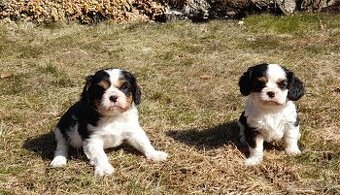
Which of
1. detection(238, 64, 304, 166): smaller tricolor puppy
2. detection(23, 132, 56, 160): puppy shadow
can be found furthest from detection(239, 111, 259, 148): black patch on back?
detection(23, 132, 56, 160): puppy shadow

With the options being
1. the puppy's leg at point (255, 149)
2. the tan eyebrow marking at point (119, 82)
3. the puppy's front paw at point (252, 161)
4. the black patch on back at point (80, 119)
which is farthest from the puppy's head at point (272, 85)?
the black patch on back at point (80, 119)

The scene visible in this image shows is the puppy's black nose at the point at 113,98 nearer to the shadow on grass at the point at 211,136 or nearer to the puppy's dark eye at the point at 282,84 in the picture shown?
the shadow on grass at the point at 211,136

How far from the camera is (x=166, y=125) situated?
6.89 metres

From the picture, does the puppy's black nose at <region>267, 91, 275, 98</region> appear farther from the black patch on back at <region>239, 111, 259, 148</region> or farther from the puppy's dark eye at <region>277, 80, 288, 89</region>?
the black patch on back at <region>239, 111, 259, 148</region>

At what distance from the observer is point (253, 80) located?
5.50 metres

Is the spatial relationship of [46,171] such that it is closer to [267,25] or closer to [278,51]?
[278,51]

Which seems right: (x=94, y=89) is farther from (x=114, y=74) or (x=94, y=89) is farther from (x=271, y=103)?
(x=271, y=103)

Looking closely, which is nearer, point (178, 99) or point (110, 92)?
point (110, 92)

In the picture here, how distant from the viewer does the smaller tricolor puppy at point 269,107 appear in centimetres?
538

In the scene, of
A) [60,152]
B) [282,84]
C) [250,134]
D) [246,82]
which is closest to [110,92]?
[60,152]

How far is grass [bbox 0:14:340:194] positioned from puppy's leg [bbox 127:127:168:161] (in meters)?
0.10

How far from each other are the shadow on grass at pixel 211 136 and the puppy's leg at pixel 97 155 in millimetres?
1106

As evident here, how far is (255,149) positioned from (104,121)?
1.49m

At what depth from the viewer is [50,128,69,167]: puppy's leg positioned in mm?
5750
